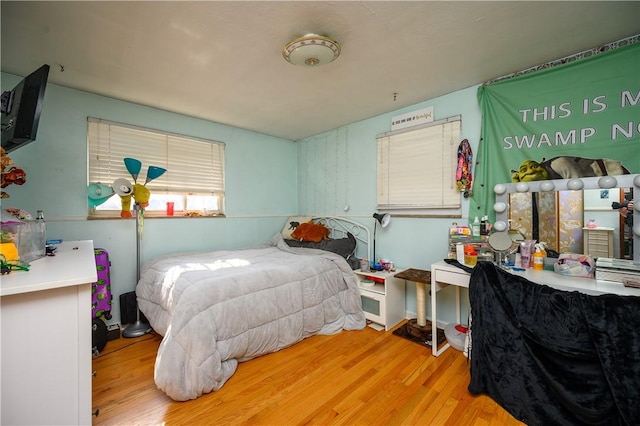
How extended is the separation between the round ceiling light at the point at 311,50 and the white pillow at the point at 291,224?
238 cm

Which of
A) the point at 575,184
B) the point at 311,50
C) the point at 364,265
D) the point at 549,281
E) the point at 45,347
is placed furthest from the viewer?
the point at 364,265

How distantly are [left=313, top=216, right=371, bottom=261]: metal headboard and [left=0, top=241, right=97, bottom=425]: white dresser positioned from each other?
9.21 ft

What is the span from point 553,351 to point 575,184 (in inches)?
51.0

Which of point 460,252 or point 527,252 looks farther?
point 460,252

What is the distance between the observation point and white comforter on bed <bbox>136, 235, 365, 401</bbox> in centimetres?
177

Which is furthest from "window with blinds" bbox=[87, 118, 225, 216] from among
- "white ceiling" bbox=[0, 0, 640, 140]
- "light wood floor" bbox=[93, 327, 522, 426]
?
"light wood floor" bbox=[93, 327, 522, 426]

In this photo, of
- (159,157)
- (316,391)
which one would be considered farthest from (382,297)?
(159,157)

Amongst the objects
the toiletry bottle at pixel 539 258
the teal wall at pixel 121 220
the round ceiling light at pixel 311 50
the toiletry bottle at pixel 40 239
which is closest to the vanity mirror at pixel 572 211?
the toiletry bottle at pixel 539 258

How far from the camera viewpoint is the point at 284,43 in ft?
6.35

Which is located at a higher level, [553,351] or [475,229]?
[475,229]

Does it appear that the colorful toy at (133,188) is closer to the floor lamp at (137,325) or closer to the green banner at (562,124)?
the floor lamp at (137,325)

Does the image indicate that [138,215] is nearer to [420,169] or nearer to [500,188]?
[420,169]

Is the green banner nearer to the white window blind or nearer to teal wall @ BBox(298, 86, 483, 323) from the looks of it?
teal wall @ BBox(298, 86, 483, 323)

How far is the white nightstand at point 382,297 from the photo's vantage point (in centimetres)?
277
